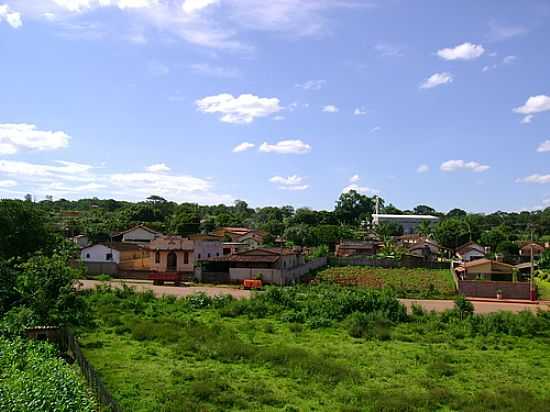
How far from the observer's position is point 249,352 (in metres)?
20.3

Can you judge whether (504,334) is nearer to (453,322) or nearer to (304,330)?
(453,322)

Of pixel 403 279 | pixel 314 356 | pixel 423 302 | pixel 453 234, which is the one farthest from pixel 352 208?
pixel 314 356

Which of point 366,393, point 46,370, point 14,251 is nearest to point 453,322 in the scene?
point 366,393

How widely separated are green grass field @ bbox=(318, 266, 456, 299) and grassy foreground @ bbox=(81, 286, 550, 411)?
1095cm

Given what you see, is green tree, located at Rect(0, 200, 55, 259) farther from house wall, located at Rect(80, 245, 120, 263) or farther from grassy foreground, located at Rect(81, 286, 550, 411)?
house wall, located at Rect(80, 245, 120, 263)

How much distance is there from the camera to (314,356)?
1994 cm

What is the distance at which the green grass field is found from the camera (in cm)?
4125

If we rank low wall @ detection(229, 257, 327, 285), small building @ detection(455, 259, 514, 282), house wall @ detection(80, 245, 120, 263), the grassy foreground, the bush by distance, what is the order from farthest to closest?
house wall @ detection(80, 245, 120, 263) → small building @ detection(455, 259, 514, 282) → low wall @ detection(229, 257, 327, 285) → the grassy foreground → the bush

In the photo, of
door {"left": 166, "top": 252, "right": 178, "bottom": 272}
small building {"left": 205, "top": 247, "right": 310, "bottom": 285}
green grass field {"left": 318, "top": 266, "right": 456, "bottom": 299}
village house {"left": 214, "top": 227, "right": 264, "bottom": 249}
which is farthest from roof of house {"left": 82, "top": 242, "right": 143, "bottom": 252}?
village house {"left": 214, "top": 227, "right": 264, "bottom": 249}

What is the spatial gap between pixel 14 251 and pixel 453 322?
2658 centimetres

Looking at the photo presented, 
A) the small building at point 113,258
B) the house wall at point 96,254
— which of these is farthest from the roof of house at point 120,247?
the house wall at point 96,254

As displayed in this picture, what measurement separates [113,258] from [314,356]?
123 feet

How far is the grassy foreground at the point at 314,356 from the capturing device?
15.3 meters

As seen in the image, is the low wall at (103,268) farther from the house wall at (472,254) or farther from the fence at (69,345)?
the house wall at (472,254)
